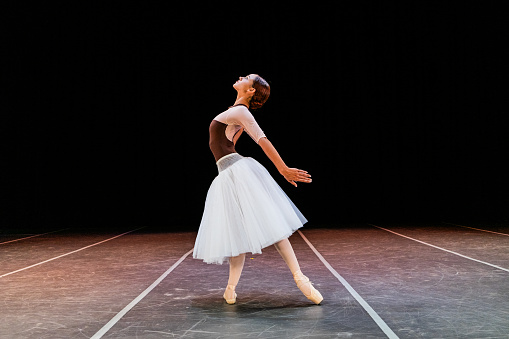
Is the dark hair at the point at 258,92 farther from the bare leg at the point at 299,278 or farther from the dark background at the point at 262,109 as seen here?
the dark background at the point at 262,109

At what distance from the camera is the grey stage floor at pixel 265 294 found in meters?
2.22

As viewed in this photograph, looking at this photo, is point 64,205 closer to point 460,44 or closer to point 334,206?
point 334,206

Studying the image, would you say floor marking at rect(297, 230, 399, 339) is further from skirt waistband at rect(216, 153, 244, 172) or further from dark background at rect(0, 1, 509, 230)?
dark background at rect(0, 1, 509, 230)

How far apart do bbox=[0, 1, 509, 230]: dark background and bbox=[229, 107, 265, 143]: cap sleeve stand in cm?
643

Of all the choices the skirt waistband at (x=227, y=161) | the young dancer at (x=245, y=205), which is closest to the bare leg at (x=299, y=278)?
the young dancer at (x=245, y=205)

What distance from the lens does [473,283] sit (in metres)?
3.21

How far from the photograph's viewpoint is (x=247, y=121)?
2.61 meters

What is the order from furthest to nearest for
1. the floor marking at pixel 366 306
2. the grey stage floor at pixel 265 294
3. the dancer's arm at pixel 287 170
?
the dancer's arm at pixel 287 170
the grey stage floor at pixel 265 294
the floor marking at pixel 366 306

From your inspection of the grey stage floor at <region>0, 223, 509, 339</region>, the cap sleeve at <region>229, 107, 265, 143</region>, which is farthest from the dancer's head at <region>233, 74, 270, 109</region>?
the grey stage floor at <region>0, 223, 509, 339</region>

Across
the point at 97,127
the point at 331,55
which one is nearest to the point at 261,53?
the point at 331,55

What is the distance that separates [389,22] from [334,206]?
4.17 meters

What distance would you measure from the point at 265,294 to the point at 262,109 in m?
7.12

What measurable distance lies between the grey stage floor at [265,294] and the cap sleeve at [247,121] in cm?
95

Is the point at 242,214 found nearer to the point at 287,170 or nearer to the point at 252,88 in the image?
the point at 287,170
